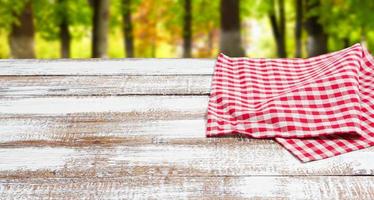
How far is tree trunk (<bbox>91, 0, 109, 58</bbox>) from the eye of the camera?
1069cm

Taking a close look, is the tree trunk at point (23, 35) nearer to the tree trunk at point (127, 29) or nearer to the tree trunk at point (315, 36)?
the tree trunk at point (127, 29)

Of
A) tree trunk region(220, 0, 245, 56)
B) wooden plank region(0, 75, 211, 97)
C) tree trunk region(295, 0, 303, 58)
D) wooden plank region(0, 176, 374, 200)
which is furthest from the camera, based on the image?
tree trunk region(295, 0, 303, 58)

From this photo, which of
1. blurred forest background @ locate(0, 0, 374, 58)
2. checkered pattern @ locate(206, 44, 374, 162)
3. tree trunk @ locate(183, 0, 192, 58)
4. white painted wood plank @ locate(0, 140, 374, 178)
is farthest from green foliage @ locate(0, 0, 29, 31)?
white painted wood plank @ locate(0, 140, 374, 178)

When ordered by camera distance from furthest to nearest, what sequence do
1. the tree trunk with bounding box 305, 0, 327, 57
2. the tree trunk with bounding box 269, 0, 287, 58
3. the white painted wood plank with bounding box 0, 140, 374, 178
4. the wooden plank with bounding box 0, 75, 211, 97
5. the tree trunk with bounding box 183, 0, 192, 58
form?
the tree trunk with bounding box 269, 0, 287, 58 < the tree trunk with bounding box 183, 0, 192, 58 < the tree trunk with bounding box 305, 0, 327, 57 < the wooden plank with bounding box 0, 75, 211, 97 < the white painted wood plank with bounding box 0, 140, 374, 178

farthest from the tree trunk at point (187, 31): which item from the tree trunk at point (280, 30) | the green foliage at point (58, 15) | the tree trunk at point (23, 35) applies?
the tree trunk at point (23, 35)

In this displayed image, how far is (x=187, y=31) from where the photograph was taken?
1712 cm

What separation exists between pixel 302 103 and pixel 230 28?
9.01 meters

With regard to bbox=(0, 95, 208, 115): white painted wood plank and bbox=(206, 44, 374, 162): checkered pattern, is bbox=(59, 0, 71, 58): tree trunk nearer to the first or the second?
bbox=(206, 44, 374, 162): checkered pattern

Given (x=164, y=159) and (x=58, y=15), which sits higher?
(x=164, y=159)

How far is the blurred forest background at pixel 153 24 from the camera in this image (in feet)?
35.4

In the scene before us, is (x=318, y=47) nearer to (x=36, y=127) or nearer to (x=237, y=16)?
(x=237, y=16)

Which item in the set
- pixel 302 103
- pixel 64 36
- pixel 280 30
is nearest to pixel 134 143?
pixel 302 103

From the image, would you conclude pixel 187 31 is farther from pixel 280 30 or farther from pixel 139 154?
pixel 139 154

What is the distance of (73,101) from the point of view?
2.04 m
